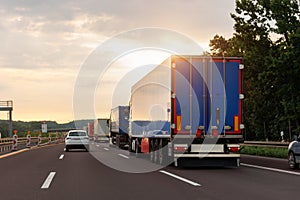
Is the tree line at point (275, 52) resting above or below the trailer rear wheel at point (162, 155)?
above

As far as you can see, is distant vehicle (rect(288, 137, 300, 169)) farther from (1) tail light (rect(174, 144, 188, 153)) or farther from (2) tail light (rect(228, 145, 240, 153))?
(1) tail light (rect(174, 144, 188, 153))

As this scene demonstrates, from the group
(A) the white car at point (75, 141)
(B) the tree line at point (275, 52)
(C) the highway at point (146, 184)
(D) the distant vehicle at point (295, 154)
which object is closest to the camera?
(C) the highway at point (146, 184)

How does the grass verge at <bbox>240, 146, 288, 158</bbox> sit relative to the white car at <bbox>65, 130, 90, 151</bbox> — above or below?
below

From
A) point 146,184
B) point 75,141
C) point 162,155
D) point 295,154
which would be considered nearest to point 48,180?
point 146,184

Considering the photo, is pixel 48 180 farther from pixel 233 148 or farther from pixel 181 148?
pixel 233 148

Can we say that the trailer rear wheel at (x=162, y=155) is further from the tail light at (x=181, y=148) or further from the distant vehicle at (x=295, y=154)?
the distant vehicle at (x=295, y=154)

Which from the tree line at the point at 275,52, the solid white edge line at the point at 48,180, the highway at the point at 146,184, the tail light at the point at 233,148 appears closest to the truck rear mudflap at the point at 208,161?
the tail light at the point at 233,148

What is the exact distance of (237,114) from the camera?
17219 mm

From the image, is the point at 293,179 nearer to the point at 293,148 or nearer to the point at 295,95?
the point at 293,148

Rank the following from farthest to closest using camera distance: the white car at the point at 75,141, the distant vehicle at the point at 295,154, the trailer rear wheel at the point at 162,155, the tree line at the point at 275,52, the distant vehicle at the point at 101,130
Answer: the distant vehicle at the point at 101,130 < the tree line at the point at 275,52 < the white car at the point at 75,141 < the trailer rear wheel at the point at 162,155 < the distant vehicle at the point at 295,154

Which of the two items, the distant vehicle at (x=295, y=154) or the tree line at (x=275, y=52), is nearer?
the distant vehicle at (x=295, y=154)

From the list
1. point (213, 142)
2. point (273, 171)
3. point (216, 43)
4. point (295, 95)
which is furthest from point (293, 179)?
point (216, 43)

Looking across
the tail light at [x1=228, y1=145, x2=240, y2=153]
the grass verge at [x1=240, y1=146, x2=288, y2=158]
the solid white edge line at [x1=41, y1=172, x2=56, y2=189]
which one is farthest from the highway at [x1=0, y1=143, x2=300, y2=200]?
the grass verge at [x1=240, y1=146, x2=288, y2=158]

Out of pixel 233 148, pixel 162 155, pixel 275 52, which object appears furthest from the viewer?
pixel 275 52
